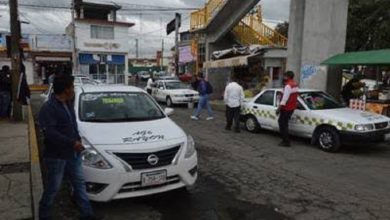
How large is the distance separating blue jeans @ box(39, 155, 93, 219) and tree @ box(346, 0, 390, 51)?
27.1 metres

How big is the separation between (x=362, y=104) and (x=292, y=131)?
3.84m

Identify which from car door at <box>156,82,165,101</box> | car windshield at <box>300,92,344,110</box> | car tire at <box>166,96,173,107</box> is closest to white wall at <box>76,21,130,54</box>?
car door at <box>156,82,165,101</box>

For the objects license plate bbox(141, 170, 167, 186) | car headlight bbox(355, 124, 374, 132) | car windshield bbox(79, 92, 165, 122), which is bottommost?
license plate bbox(141, 170, 167, 186)

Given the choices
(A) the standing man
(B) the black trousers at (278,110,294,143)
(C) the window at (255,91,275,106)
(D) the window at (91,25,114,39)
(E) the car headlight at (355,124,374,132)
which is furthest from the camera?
(D) the window at (91,25,114,39)

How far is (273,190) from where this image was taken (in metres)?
6.30

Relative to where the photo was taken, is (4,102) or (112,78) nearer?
(4,102)

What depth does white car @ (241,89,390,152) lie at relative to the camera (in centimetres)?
913

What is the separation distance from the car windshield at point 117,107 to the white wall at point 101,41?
4038cm

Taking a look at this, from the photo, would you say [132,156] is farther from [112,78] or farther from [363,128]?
[112,78]

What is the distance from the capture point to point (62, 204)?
18.7 ft

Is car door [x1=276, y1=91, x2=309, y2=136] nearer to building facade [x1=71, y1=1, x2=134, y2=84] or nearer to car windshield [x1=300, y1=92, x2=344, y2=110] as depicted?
car windshield [x1=300, y1=92, x2=344, y2=110]

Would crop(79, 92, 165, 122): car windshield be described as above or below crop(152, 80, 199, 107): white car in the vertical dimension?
above

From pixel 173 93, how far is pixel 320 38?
29.2 ft

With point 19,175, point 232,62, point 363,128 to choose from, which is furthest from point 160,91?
point 19,175
